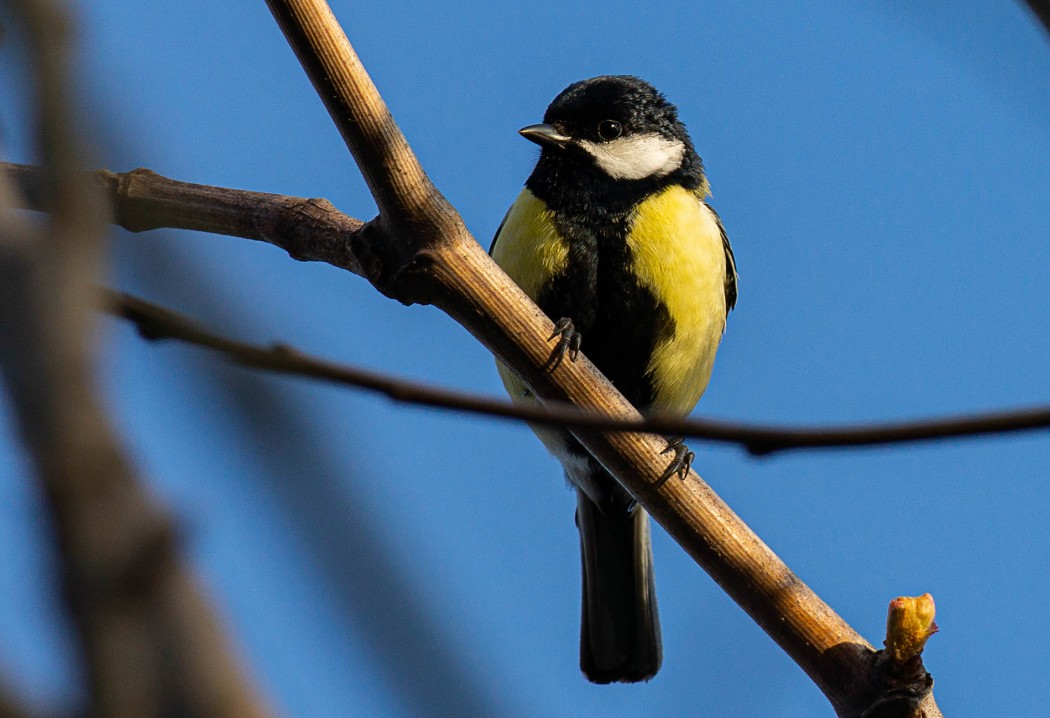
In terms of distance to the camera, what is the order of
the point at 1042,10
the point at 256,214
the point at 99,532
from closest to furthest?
1. the point at 99,532
2. the point at 1042,10
3. the point at 256,214

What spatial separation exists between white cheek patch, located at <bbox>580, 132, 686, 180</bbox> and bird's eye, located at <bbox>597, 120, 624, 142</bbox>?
3cm

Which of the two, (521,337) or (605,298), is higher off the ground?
(605,298)

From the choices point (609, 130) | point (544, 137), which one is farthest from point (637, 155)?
point (544, 137)

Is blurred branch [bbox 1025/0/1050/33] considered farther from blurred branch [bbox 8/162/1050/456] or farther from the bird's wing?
the bird's wing

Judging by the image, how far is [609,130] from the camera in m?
4.52

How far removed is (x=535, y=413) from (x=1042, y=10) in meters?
0.64

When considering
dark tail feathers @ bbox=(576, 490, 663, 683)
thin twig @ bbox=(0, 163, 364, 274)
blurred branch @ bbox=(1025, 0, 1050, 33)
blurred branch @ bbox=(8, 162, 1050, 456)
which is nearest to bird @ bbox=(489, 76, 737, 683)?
dark tail feathers @ bbox=(576, 490, 663, 683)

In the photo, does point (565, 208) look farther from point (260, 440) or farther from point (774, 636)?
point (260, 440)

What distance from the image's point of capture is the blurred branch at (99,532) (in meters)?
0.68

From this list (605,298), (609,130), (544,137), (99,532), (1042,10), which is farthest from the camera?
(609,130)

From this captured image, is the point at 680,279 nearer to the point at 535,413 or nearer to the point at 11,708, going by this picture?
the point at 535,413

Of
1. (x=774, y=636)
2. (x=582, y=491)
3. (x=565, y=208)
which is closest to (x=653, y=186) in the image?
(x=565, y=208)

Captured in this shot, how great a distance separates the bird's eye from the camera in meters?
4.50

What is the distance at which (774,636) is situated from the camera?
2400 millimetres
